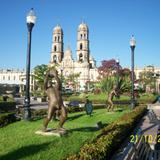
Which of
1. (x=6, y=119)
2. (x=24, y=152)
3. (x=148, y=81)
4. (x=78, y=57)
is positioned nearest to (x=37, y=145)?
(x=24, y=152)

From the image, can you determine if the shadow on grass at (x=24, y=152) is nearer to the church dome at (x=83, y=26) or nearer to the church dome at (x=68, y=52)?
the church dome at (x=83, y=26)

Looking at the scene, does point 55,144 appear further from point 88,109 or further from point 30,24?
→ point 88,109

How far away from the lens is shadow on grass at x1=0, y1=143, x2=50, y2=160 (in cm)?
852

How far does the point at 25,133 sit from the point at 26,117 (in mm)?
4092

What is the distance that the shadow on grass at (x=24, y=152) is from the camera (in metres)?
8.52

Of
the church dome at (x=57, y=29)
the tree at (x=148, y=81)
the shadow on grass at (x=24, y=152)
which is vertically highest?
the church dome at (x=57, y=29)

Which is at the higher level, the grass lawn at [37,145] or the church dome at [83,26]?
the church dome at [83,26]

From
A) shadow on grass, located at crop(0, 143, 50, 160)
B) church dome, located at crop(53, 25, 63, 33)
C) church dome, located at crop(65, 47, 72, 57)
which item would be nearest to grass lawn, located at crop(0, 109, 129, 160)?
shadow on grass, located at crop(0, 143, 50, 160)

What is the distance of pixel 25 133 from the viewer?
12117 mm

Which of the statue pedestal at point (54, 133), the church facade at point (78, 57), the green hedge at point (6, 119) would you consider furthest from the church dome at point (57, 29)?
the statue pedestal at point (54, 133)

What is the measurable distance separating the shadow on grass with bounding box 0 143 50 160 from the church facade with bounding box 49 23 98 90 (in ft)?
336

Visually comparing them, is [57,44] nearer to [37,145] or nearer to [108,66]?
[108,66]

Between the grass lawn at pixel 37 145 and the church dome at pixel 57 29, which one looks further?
the church dome at pixel 57 29

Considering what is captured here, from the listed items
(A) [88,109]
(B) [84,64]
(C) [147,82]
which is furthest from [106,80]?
(B) [84,64]
